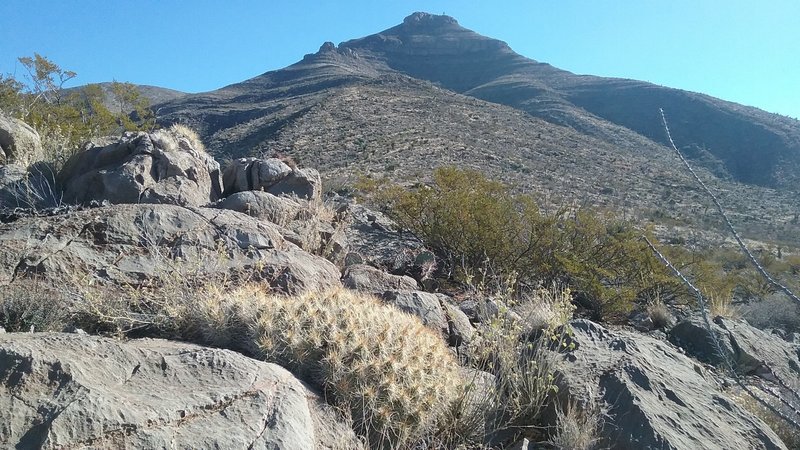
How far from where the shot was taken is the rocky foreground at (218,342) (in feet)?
9.60

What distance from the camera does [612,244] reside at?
1022 cm

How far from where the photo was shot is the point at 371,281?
6.60m

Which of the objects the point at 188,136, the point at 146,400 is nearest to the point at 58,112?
the point at 188,136

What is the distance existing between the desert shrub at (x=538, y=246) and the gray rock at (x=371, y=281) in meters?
2.24

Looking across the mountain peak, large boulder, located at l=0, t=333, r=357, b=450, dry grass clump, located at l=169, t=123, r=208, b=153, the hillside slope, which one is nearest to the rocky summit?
large boulder, located at l=0, t=333, r=357, b=450

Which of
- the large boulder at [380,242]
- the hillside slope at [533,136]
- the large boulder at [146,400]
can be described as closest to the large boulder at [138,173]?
the large boulder at [380,242]

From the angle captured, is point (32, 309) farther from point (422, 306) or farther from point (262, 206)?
point (262, 206)

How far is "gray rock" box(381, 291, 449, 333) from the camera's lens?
5555 millimetres

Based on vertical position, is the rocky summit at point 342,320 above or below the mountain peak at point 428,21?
below

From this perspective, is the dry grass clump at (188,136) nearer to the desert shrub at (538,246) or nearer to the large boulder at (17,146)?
the large boulder at (17,146)

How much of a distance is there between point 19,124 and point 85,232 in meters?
5.63

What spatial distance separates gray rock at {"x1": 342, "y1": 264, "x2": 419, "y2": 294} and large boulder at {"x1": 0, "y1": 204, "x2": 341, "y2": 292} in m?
0.21

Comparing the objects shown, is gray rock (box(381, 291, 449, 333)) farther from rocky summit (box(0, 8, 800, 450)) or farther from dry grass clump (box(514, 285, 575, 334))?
dry grass clump (box(514, 285, 575, 334))

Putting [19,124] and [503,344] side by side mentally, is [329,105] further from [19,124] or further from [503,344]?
[503,344]
